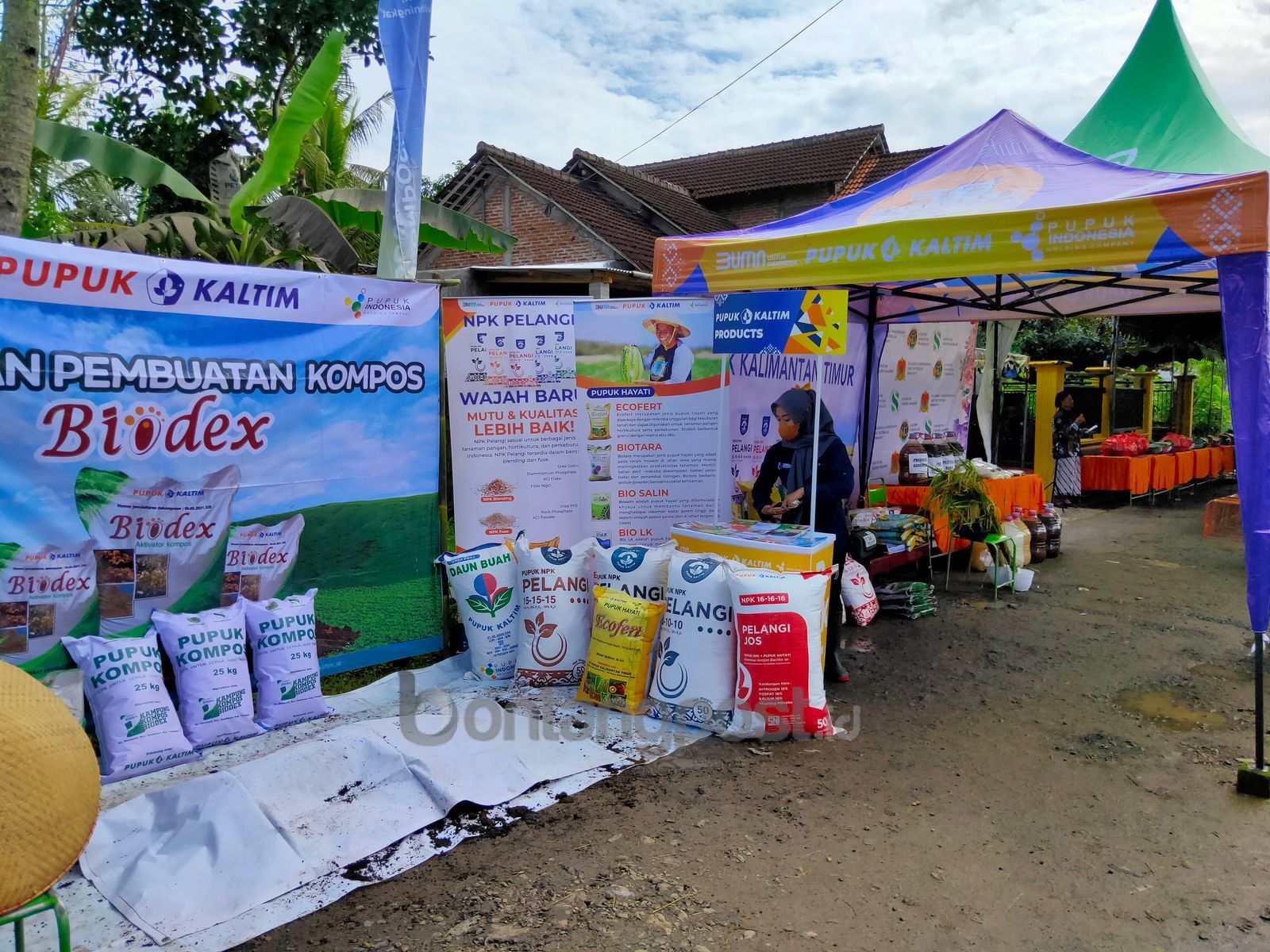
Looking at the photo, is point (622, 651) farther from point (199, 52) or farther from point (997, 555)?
point (199, 52)

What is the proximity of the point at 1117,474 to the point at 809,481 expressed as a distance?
9780 millimetres

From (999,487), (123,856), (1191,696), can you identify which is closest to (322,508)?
(123,856)

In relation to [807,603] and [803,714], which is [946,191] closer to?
[807,603]

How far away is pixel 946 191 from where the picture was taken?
17.3 feet

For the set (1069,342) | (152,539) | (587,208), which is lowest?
(152,539)

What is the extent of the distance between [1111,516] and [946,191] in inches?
339

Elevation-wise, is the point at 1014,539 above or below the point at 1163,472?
below

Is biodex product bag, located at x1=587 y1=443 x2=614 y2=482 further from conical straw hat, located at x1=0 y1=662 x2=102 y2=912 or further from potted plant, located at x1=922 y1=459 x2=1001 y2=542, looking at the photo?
conical straw hat, located at x1=0 y1=662 x2=102 y2=912

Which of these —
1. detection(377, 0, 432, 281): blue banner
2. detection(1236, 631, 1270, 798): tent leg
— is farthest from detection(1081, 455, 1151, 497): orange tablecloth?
detection(377, 0, 432, 281): blue banner

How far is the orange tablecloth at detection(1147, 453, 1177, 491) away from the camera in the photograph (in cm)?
1323

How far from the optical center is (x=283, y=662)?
4.26 meters

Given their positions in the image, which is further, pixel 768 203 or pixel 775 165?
pixel 775 165

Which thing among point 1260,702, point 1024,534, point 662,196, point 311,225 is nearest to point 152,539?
point 311,225

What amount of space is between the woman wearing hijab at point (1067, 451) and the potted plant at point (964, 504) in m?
6.17
